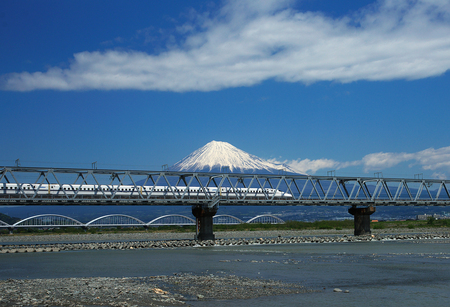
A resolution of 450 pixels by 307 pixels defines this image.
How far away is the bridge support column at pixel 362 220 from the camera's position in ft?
280

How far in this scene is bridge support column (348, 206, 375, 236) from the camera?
3359 inches

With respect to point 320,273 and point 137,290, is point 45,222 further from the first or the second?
point 137,290

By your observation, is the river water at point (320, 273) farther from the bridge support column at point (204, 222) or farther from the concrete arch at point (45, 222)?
the concrete arch at point (45, 222)

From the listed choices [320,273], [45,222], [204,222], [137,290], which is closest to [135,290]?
[137,290]

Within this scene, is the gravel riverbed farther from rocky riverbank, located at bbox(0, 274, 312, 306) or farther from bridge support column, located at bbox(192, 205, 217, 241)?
bridge support column, located at bbox(192, 205, 217, 241)

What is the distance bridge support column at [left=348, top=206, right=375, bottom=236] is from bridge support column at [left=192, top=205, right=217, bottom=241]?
31.0 meters

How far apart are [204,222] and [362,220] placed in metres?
33.0

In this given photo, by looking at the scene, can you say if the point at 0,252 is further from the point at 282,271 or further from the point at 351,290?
the point at 351,290

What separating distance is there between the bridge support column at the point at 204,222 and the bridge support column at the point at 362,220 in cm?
3098

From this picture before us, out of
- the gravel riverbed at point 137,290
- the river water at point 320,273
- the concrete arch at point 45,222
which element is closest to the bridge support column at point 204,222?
the river water at point 320,273

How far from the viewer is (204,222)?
70.7 m

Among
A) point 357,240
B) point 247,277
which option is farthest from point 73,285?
point 357,240

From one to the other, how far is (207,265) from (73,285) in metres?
13.4

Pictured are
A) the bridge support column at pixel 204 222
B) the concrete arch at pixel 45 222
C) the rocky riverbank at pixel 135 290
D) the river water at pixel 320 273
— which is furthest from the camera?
the concrete arch at pixel 45 222
